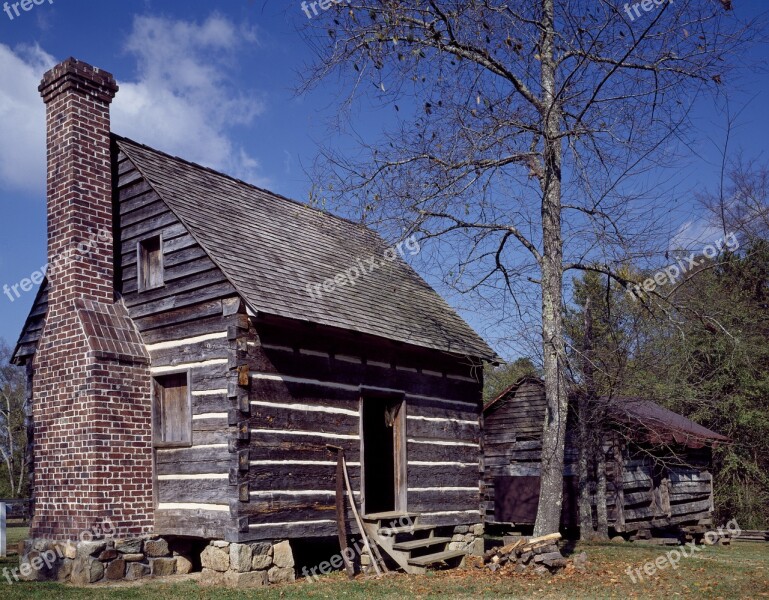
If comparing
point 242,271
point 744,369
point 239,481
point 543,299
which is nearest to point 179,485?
point 239,481

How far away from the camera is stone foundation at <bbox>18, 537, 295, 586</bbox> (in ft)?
34.7

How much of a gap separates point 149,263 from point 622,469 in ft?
39.3

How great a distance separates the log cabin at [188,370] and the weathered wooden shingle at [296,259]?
60 mm

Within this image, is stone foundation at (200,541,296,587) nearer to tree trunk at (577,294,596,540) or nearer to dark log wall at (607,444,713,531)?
tree trunk at (577,294,596,540)

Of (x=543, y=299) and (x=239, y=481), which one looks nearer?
(x=239, y=481)

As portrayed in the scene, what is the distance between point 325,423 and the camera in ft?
39.8

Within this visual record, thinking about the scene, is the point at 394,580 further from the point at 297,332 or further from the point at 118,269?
the point at 118,269

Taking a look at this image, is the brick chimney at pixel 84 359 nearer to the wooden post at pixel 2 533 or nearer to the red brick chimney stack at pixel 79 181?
the red brick chimney stack at pixel 79 181

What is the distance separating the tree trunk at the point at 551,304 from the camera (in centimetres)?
1246

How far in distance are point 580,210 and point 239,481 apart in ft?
22.7

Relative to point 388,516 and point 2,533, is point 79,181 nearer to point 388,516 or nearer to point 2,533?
point 2,533

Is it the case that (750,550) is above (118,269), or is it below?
below

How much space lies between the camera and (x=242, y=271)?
11.6m

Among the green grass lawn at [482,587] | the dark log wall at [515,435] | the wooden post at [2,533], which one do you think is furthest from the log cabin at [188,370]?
the dark log wall at [515,435]
